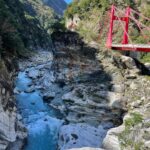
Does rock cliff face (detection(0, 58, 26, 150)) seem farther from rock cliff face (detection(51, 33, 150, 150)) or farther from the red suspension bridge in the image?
the red suspension bridge

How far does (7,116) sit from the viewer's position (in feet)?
66.0

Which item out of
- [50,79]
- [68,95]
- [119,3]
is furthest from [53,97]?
[119,3]

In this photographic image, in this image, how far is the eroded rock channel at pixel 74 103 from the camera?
24.1 metres

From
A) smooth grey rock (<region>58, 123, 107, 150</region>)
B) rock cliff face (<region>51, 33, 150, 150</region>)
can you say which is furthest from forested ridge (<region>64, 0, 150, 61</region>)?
smooth grey rock (<region>58, 123, 107, 150</region>)

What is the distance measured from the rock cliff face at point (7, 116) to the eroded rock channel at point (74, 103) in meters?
1.19

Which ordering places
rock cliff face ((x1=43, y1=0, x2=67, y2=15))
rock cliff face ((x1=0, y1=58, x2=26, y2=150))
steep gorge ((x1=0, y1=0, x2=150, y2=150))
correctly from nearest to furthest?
rock cliff face ((x1=0, y1=58, x2=26, y2=150)), steep gorge ((x1=0, y1=0, x2=150, y2=150)), rock cliff face ((x1=43, y1=0, x2=67, y2=15))

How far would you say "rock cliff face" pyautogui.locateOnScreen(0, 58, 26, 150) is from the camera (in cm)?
1922

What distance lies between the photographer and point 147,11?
111 ft

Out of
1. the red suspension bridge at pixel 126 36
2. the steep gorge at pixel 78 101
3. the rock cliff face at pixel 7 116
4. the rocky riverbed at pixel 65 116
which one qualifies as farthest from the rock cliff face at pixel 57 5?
the rock cliff face at pixel 7 116

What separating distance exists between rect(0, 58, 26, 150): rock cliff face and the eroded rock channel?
119 cm

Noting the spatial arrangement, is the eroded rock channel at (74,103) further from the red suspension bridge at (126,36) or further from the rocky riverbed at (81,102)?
the red suspension bridge at (126,36)

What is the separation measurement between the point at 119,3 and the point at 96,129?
45.3ft

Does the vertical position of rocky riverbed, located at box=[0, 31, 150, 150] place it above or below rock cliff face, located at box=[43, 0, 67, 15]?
below

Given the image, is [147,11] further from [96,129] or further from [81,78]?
[96,129]
